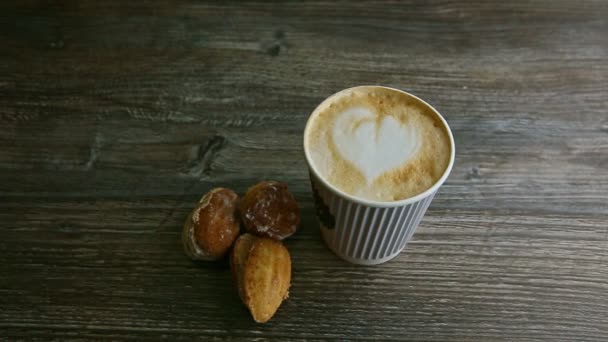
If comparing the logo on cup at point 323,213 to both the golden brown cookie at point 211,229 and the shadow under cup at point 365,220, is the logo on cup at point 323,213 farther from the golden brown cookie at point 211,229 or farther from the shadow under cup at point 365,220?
the golden brown cookie at point 211,229

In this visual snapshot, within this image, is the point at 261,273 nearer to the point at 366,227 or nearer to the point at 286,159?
the point at 366,227

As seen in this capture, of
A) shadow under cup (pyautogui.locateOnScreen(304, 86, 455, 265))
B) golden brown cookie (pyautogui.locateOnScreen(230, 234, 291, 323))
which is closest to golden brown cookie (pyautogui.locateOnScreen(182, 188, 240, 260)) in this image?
Result: golden brown cookie (pyautogui.locateOnScreen(230, 234, 291, 323))

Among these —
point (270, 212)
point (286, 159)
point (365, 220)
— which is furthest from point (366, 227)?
point (286, 159)

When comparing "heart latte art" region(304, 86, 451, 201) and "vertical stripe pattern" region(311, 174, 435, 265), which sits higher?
"heart latte art" region(304, 86, 451, 201)

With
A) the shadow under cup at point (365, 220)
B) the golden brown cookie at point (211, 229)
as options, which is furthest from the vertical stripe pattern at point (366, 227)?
the golden brown cookie at point (211, 229)

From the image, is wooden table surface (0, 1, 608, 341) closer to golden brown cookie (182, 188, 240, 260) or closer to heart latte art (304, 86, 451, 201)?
golden brown cookie (182, 188, 240, 260)

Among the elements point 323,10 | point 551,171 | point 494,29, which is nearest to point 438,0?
point 494,29
